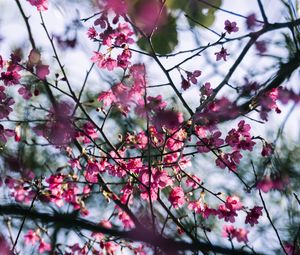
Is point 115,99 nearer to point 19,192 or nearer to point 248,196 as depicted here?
point 19,192

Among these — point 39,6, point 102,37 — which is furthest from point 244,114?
point 39,6

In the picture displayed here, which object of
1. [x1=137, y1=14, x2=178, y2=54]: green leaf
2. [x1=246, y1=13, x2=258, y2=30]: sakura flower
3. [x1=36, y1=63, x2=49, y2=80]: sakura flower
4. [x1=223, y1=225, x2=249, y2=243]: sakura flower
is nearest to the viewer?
[x1=246, y1=13, x2=258, y2=30]: sakura flower

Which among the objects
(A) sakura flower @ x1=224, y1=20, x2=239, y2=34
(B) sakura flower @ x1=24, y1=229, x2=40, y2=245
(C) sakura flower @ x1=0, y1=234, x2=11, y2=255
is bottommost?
(C) sakura flower @ x1=0, y1=234, x2=11, y2=255

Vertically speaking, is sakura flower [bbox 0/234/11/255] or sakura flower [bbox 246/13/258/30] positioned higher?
sakura flower [bbox 246/13/258/30]

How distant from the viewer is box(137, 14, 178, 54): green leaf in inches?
110

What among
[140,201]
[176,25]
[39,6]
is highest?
[176,25]

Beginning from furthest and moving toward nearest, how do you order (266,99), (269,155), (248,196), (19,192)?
(248,196) → (19,192) → (269,155) → (266,99)

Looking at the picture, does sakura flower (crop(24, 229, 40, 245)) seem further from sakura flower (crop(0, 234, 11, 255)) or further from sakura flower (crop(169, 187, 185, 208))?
sakura flower (crop(169, 187, 185, 208))

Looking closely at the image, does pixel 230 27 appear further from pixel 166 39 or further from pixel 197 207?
pixel 197 207

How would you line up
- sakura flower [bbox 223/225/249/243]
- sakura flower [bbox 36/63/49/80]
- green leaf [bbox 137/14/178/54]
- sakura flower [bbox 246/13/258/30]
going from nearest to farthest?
sakura flower [bbox 246/13/258/30] < sakura flower [bbox 36/63/49/80] < sakura flower [bbox 223/225/249/243] < green leaf [bbox 137/14/178/54]

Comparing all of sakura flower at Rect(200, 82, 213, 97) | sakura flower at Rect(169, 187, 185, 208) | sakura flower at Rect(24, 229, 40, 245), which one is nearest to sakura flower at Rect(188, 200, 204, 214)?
sakura flower at Rect(169, 187, 185, 208)

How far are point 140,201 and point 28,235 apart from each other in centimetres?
75

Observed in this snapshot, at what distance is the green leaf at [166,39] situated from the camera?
9.21 feet

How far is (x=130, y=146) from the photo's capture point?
2.69 meters
